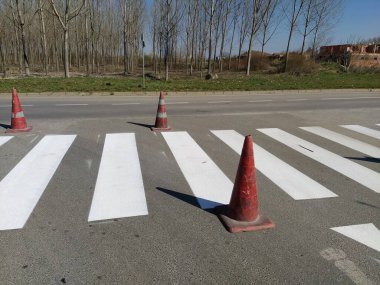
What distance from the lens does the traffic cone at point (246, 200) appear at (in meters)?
3.31

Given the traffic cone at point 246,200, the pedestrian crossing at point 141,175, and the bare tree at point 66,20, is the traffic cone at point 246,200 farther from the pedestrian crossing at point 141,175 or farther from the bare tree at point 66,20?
the bare tree at point 66,20

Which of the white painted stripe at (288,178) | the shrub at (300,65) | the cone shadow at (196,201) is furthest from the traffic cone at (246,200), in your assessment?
the shrub at (300,65)

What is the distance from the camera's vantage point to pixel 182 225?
335 centimetres

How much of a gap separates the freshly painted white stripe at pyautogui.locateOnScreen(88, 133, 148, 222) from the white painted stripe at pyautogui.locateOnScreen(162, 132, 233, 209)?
2.42ft

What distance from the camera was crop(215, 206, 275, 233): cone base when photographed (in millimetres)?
3254

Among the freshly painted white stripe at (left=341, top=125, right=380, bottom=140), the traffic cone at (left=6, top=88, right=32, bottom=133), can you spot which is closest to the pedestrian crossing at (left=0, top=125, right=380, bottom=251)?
the traffic cone at (left=6, top=88, right=32, bottom=133)

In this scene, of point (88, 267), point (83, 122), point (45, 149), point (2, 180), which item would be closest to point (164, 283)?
point (88, 267)

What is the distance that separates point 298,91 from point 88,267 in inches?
733

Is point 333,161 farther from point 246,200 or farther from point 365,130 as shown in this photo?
point 365,130

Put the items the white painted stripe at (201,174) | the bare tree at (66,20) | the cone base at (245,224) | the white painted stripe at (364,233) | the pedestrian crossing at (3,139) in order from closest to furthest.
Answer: the white painted stripe at (364,233)
the cone base at (245,224)
the white painted stripe at (201,174)
the pedestrian crossing at (3,139)
the bare tree at (66,20)

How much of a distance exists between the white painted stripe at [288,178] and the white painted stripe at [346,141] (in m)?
2.11

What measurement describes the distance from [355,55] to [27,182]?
44.5 m

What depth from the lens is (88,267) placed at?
2.65 m

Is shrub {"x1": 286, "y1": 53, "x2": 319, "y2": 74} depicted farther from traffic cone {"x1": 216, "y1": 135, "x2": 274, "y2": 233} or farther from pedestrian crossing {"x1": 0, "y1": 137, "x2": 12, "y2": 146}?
traffic cone {"x1": 216, "y1": 135, "x2": 274, "y2": 233}
